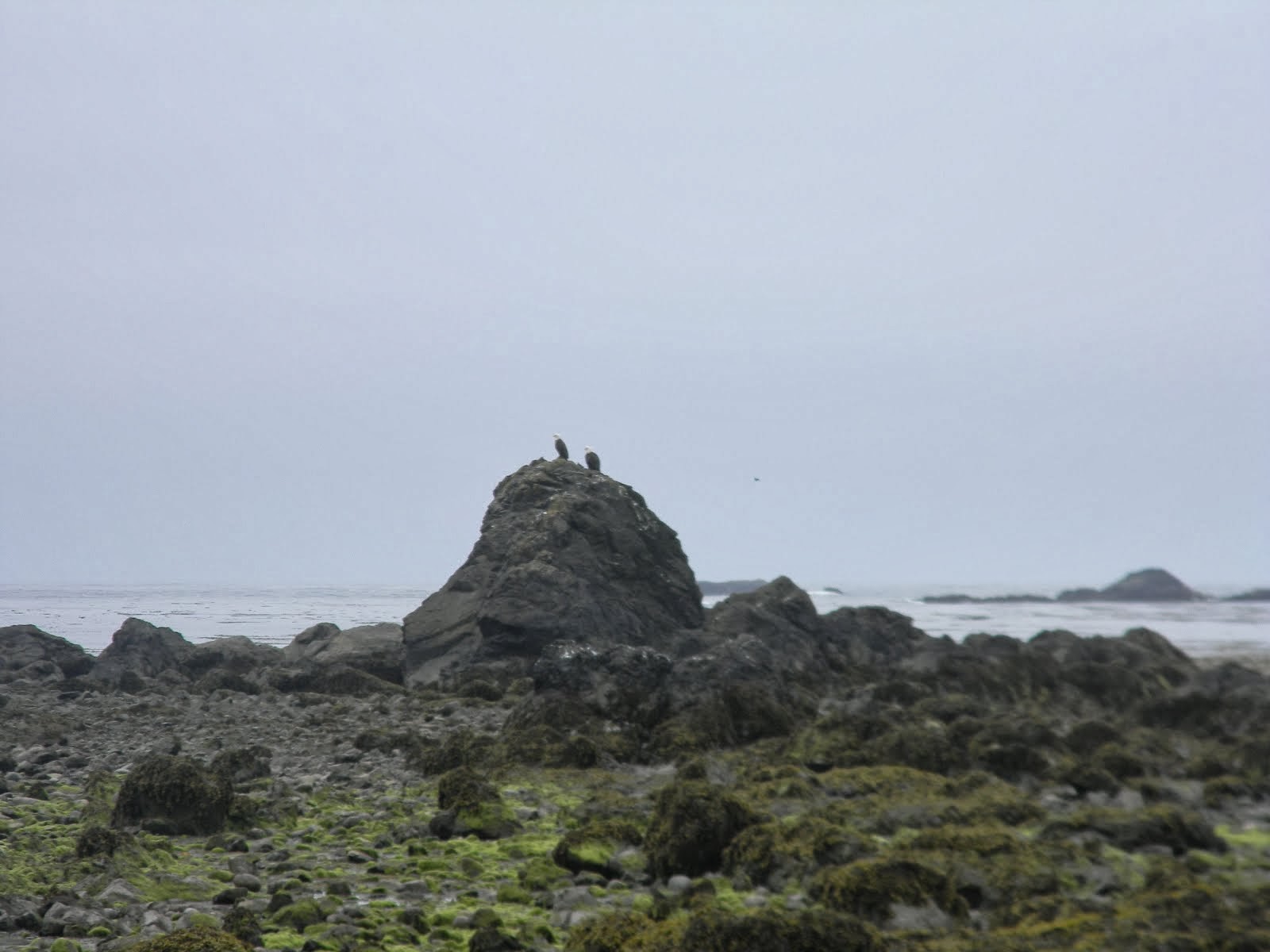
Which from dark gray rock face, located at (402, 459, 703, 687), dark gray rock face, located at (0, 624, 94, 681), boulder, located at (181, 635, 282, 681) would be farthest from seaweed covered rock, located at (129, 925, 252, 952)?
dark gray rock face, located at (0, 624, 94, 681)

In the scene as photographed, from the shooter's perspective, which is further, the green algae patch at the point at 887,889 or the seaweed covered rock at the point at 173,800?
the seaweed covered rock at the point at 173,800

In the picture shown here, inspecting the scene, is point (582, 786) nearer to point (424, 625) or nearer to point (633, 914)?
point (633, 914)

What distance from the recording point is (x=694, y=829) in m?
8.68

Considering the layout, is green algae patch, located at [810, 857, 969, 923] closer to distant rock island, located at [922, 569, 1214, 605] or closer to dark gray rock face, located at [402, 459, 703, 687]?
distant rock island, located at [922, 569, 1214, 605]

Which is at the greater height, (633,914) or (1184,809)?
(1184,809)

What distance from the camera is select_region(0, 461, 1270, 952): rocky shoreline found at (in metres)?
5.53

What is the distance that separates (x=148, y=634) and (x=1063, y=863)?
2962 cm

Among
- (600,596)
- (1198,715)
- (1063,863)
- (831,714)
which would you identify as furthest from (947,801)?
(600,596)

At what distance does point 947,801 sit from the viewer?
361 inches

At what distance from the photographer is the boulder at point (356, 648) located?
28.0 meters

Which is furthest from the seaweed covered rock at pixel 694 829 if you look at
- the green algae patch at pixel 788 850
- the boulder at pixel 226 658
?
the boulder at pixel 226 658

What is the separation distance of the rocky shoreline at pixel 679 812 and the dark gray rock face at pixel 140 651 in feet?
20.1

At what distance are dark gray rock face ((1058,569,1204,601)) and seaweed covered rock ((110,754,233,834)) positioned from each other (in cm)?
910

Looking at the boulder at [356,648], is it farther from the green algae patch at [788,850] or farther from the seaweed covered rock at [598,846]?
the green algae patch at [788,850]
